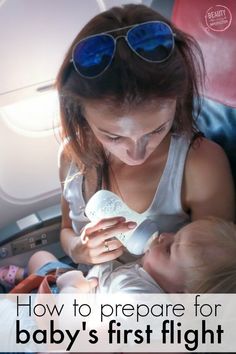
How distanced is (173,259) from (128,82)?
0.40 meters

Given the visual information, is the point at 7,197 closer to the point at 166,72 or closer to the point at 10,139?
the point at 10,139

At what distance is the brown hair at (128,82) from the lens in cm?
89

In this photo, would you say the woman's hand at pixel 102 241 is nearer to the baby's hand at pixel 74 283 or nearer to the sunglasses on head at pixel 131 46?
the baby's hand at pixel 74 283

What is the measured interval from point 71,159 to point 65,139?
82 millimetres

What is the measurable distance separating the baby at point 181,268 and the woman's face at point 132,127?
8.5 inches

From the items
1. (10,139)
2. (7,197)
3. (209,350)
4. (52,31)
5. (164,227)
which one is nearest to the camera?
(209,350)

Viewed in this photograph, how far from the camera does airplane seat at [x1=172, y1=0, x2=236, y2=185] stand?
1059 millimetres

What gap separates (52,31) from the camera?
4.12ft

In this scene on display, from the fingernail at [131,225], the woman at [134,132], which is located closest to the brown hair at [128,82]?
the woman at [134,132]

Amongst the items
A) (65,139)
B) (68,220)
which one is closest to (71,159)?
(65,139)

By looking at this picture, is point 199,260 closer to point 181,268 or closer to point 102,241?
point 181,268

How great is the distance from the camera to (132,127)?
0.96 m

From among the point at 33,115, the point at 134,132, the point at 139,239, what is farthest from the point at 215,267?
the point at 33,115

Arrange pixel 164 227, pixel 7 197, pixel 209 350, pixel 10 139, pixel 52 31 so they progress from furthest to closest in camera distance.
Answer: pixel 7 197 → pixel 10 139 → pixel 52 31 → pixel 164 227 → pixel 209 350
